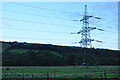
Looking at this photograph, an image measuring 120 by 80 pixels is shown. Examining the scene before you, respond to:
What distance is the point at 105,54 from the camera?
70750 mm

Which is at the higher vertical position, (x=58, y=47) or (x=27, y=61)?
(x=58, y=47)

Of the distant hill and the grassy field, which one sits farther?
the distant hill

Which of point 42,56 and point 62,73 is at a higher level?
point 62,73

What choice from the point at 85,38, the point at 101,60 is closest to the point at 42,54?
the point at 101,60

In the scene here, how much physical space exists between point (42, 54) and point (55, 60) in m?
6.65

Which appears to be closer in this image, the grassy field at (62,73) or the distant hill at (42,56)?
the grassy field at (62,73)

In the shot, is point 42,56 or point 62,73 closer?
point 62,73

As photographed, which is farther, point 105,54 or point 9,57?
point 105,54

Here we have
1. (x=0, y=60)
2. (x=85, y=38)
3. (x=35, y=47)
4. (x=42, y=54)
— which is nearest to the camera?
(x=85, y=38)

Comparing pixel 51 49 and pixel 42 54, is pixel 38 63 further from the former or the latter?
pixel 51 49

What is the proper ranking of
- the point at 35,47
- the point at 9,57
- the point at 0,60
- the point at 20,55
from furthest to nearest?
1. the point at 35,47
2. the point at 20,55
3. the point at 9,57
4. the point at 0,60

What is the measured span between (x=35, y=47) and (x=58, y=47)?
11064 mm

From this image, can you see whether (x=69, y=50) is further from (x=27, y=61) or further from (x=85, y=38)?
(x=85, y=38)

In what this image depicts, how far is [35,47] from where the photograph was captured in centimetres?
7394
